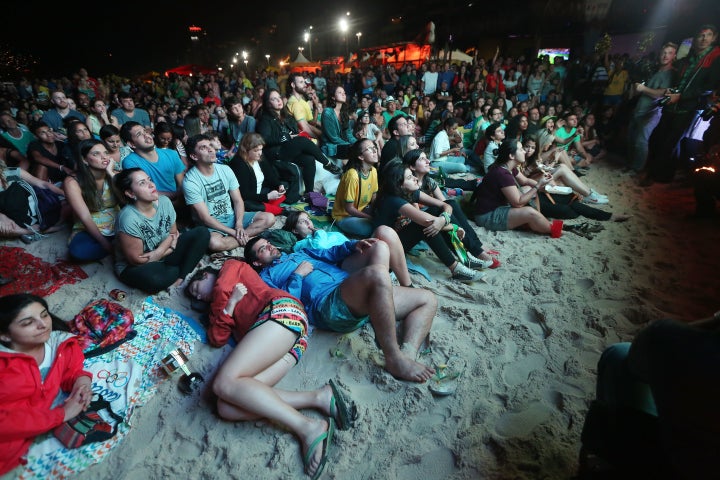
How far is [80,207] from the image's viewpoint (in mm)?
2898

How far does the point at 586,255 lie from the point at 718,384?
9.81 ft

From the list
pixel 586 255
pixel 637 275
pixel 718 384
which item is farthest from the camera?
pixel 586 255

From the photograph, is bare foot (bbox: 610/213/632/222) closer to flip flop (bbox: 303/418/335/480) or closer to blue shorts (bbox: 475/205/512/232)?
blue shorts (bbox: 475/205/512/232)

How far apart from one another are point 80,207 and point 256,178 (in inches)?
71.2

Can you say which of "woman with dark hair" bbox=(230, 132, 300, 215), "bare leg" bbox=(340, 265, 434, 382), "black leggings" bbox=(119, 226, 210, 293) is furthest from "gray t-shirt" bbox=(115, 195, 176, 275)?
"bare leg" bbox=(340, 265, 434, 382)

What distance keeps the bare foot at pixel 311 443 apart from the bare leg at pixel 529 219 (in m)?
3.17

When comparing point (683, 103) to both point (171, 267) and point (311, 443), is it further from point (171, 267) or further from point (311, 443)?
point (171, 267)

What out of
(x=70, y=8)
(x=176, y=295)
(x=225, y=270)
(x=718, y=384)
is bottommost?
(x=176, y=295)

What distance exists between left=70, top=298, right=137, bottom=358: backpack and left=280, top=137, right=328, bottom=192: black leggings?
3077mm

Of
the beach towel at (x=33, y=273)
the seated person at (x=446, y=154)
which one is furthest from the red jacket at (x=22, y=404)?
the seated person at (x=446, y=154)

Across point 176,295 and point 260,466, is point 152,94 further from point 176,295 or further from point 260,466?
point 260,466

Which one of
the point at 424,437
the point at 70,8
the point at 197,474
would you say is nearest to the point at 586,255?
the point at 424,437

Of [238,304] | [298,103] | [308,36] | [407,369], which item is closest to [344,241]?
[238,304]

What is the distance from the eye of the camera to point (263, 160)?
15.1 feet
